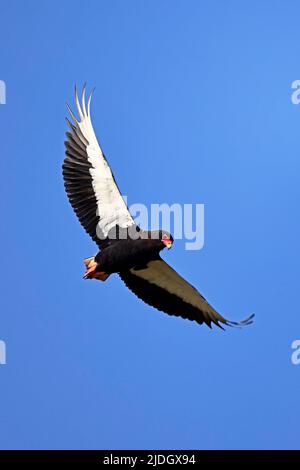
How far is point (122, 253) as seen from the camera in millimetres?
23531

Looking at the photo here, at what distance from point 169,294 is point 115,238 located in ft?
6.74

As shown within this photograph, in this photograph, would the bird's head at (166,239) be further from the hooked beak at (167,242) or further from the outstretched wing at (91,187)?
the outstretched wing at (91,187)

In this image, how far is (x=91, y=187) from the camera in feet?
79.2

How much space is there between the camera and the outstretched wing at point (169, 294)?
2488cm

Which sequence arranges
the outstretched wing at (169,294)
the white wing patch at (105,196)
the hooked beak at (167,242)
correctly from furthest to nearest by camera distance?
1. the outstretched wing at (169,294)
2. the white wing patch at (105,196)
3. the hooked beak at (167,242)

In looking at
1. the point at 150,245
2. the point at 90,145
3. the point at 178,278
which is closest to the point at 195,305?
the point at 178,278

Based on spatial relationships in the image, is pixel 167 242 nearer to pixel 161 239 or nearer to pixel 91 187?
pixel 161 239

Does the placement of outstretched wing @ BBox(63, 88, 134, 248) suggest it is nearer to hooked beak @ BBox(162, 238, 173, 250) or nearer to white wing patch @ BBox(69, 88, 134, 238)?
white wing patch @ BBox(69, 88, 134, 238)

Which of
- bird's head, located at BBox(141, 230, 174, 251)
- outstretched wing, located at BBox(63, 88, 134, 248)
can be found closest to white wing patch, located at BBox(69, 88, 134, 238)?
outstretched wing, located at BBox(63, 88, 134, 248)

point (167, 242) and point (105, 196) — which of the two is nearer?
point (167, 242)

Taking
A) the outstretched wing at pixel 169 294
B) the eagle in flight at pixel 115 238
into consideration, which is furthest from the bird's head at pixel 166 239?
the outstretched wing at pixel 169 294

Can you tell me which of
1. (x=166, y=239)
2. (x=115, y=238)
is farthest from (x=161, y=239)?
(x=115, y=238)

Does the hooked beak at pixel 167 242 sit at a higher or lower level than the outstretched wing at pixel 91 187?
lower

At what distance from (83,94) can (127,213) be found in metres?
2.81
